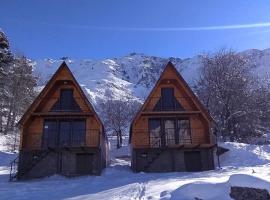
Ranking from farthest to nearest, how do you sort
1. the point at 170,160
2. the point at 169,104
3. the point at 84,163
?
the point at 169,104, the point at 170,160, the point at 84,163

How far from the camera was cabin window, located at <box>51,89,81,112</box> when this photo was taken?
104 ft

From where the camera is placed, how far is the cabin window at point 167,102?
3234 centimetres

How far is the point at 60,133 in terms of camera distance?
3152 cm

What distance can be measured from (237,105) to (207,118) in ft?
52.0

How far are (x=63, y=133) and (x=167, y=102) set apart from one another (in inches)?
344

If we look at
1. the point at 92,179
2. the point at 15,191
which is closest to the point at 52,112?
the point at 92,179

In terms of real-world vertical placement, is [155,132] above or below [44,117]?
below

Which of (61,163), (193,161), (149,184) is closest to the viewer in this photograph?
(149,184)

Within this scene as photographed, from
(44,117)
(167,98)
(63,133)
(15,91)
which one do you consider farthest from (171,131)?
(15,91)

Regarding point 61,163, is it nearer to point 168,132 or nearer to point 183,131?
point 168,132

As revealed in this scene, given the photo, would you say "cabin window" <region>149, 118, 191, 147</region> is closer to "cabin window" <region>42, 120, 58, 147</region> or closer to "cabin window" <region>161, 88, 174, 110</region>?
"cabin window" <region>161, 88, 174, 110</region>

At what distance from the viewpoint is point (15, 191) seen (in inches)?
877

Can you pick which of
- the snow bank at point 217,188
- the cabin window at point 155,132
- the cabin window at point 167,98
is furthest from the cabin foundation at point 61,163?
the snow bank at point 217,188

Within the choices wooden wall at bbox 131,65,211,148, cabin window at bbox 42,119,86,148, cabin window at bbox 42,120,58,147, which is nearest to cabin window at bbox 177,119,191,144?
wooden wall at bbox 131,65,211,148
